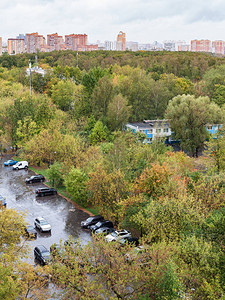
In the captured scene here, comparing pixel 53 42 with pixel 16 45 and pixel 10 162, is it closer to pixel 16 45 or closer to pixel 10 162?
pixel 16 45

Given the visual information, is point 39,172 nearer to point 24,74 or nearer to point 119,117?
point 119,117

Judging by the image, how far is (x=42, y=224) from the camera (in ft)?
80.9

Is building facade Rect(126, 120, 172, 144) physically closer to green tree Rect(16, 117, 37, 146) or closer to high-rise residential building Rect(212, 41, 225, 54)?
green tree Rect(16, 117, 37, 146)

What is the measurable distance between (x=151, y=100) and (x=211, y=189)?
118 ft

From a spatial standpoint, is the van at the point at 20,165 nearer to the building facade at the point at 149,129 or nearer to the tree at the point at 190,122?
the building facade at the point at 149,129

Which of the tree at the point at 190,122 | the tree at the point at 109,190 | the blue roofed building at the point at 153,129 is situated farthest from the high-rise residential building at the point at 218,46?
the tree at the point at 109,190

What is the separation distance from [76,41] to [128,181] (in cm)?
11421

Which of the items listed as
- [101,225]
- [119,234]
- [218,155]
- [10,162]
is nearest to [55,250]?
[119,234]

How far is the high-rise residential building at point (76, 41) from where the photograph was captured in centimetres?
12925

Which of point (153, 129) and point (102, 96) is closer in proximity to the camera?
point (102, 96)

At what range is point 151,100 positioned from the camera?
5706 cm

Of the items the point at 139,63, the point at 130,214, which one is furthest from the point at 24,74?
the point at 130,214

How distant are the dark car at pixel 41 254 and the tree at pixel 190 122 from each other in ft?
92.5

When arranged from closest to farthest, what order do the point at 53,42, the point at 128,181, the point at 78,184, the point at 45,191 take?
the point at 128,181, the point at 78,184, the point at 45,191, the point at 53,42
